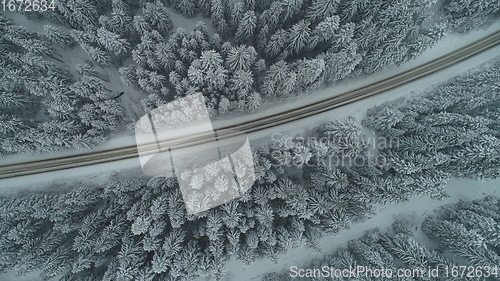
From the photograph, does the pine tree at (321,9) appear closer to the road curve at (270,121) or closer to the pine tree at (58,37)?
the road curve at (270,121)

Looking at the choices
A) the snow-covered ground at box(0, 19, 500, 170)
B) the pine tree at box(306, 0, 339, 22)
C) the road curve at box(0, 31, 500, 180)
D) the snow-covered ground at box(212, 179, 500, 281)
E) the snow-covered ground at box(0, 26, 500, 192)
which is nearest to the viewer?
the pine tree at box(306, 0, 339, 22)

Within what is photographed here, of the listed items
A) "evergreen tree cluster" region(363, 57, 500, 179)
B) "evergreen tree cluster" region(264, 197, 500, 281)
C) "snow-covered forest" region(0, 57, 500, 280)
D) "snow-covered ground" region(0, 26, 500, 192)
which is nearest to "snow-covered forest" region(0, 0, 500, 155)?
"snow-covered ground" region(0, 26, 500, 192)

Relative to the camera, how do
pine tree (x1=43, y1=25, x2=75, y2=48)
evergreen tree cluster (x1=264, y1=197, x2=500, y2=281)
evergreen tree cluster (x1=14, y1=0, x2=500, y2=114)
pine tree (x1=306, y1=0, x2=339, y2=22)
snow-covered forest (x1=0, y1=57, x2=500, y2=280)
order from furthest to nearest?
pine tree (x1=43, y1=25, x2=75, y2=48), evergreen tree cluster (x1=14, y1=0, x2=500, y2=114), pine tree (x1=306, y1=0, x2=339, y2=22), evergreen tree cluster (x1=264, y1=197, x2=500, y2=281), snow-covered forest (x1=0, y1=57, x2=500, y2=280)

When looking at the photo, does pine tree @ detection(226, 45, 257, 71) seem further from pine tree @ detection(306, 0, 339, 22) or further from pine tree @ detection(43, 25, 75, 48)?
pine tree @ detection(43, 25, 75, 48)

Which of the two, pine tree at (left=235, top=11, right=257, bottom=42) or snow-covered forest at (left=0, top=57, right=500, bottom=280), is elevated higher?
pine tree at (left=235, top=11, right=257, bottom=42)

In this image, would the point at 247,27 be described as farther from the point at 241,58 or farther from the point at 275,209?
the point at 275,209

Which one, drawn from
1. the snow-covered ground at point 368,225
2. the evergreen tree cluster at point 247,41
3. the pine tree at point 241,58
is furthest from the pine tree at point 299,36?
the snow-covered ground at point 368,225

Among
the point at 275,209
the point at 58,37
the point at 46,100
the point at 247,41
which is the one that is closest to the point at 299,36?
the point at 247,41
